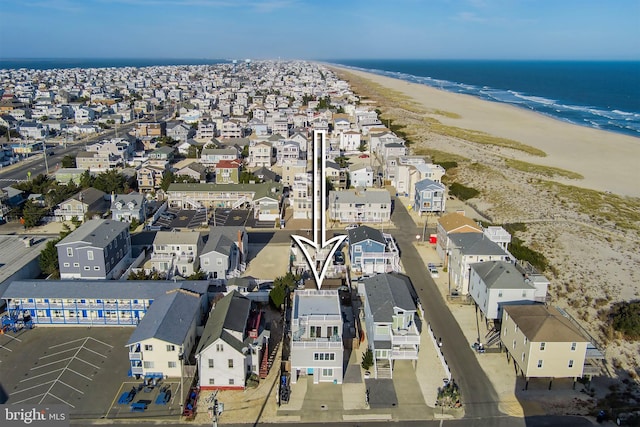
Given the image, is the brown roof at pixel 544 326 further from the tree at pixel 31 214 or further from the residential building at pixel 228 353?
the tree at pixel 31 214

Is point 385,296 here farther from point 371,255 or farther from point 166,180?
point 166,180

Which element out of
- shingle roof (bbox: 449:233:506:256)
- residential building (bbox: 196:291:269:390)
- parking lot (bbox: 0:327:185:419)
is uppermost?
shingle roof (bbox: 449:233:506:256)

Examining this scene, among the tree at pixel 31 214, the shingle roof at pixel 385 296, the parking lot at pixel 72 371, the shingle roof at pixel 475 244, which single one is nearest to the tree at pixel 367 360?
the shingle roof at pixel 385 296

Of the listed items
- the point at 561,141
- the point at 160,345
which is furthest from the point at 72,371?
the point at 561,141

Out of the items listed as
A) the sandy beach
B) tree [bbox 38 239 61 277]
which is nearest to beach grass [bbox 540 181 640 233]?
the sandy beach

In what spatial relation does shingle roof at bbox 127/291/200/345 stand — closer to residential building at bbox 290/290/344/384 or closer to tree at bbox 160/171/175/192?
residential building at bbox 290/290/344/384

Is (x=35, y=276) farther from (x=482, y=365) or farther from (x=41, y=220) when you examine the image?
(x=482, y=365)
